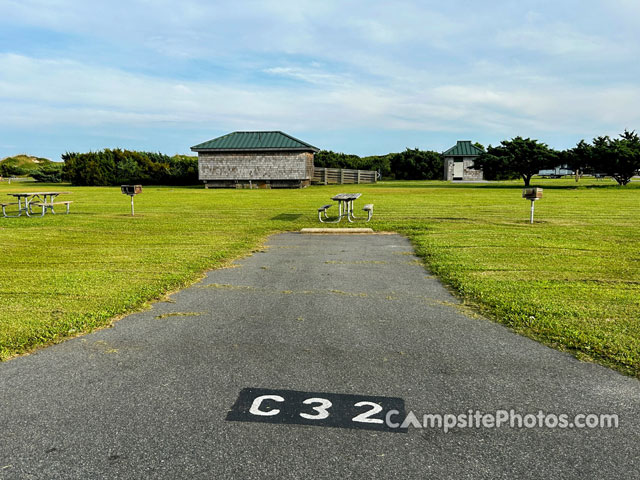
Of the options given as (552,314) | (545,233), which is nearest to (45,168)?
(545,233)

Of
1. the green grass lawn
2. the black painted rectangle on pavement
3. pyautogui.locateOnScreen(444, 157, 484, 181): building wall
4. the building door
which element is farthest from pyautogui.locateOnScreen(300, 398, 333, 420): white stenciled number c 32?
the building door

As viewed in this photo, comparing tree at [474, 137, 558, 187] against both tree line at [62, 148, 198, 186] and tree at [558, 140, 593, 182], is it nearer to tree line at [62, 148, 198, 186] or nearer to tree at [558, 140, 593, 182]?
tree at [558, 140, 593, 182]

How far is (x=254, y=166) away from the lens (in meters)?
45.4

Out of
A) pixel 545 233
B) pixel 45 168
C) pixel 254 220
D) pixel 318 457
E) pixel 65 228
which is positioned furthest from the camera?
pixel 45 168

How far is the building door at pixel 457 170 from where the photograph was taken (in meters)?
62.5

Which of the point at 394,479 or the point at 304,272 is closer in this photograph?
the point at 394,479

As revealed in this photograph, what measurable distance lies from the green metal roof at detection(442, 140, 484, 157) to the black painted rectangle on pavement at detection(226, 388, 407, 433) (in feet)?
202

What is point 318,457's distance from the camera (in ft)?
9.68

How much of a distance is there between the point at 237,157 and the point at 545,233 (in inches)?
1425

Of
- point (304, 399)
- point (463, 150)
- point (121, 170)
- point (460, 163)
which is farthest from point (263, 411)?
point (463, 150)

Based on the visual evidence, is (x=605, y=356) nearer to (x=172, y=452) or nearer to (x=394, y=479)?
(x=394, y=479)

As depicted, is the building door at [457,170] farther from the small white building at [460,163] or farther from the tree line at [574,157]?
the tree line at [574,157]

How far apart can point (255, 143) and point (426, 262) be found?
126 feet

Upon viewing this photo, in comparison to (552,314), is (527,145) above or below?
above
